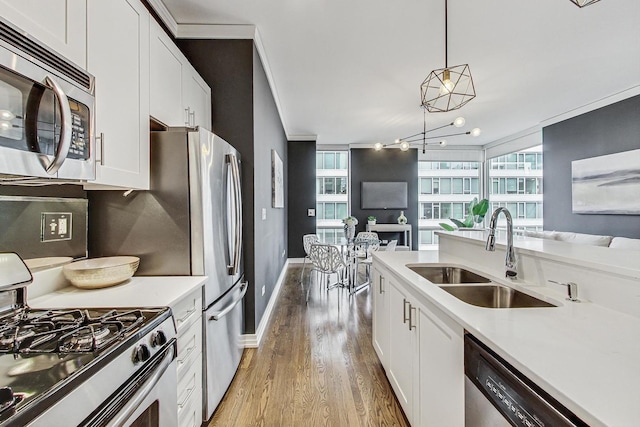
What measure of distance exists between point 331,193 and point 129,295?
19.7 ft

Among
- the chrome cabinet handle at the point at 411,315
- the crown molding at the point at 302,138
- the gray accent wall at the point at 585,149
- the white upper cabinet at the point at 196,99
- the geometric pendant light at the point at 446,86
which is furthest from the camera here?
the crown molding at the point at 302,138

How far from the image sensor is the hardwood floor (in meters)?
1.75

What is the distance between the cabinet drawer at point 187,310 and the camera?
4.48ft

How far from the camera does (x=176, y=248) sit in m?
1.72

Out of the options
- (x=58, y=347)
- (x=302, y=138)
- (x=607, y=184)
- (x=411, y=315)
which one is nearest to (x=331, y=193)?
(x=302, y=138)

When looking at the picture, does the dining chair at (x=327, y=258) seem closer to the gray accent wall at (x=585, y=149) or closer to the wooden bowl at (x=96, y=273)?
the wooden bowl at (x=96, y=273)

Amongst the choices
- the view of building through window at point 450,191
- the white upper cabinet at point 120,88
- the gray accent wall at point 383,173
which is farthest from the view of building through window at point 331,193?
the white upper cabinet at point 120,88

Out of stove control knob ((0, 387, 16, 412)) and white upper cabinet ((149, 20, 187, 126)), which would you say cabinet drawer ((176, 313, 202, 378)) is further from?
white upper cabinet ((149, 20, 187, 126))

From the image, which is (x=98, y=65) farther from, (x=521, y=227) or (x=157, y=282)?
(x=521, y=227)

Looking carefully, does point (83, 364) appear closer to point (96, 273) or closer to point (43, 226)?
point (96, 273)

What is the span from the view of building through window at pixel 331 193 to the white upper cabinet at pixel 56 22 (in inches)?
235

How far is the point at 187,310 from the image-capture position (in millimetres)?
1465

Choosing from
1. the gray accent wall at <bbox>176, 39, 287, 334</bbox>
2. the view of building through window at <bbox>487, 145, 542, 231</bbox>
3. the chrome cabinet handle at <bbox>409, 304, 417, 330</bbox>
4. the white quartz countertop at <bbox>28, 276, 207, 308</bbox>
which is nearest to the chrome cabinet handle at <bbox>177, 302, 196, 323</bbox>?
the white quartz countertop at <bbox>28, 276, 207, 308</bbox>

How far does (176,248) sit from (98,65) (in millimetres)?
972
